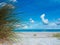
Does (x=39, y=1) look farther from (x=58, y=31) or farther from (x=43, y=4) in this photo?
(x=58, y=31)

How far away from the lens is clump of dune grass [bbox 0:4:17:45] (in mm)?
1844

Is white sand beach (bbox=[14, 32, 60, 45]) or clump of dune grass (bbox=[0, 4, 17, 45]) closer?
clump of dune grass (bbox=[0, 4, 17, 45])

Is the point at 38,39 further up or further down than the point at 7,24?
further up

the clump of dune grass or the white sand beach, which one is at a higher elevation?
the white sand beach

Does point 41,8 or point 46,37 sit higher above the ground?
point 41,8

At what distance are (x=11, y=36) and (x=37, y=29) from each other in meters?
1.54

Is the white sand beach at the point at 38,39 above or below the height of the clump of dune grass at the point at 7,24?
above

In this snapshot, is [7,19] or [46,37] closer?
[7,19]

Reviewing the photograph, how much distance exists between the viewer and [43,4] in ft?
11.5

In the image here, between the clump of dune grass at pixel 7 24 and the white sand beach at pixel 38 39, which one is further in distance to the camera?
the white sand beach at pixel 38 39

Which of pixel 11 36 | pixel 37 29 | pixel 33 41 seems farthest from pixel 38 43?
pixel 11 36

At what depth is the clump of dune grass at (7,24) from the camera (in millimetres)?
1844

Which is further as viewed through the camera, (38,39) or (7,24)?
(38,39)

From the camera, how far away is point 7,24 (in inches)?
73.5
